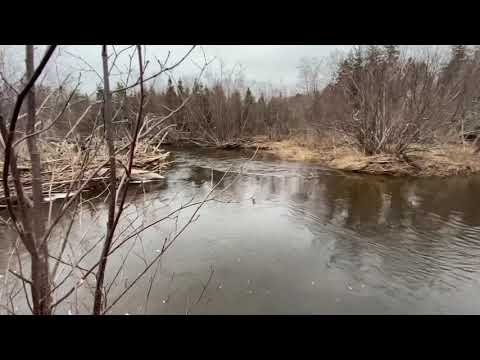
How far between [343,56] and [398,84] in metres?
6.25

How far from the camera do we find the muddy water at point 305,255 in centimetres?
337

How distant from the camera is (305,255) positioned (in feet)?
15.0

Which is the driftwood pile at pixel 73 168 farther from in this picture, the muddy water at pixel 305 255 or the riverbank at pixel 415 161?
the riverbank at pixel 415 161

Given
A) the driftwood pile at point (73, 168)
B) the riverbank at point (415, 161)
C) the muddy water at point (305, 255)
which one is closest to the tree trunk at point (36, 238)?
the driftwood pile at point (73, 168)

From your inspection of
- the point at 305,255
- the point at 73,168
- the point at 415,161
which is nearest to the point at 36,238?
the point at 73,168

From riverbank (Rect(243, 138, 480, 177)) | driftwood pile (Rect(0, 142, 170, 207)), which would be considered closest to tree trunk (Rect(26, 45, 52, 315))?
driftwood pile (Rect(0, 142, 170, 207))

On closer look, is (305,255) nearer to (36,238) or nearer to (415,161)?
(36,238)

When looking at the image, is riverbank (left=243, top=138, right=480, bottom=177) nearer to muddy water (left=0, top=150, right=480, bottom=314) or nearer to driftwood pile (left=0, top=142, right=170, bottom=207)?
muddy water (left=0, top=150, right=480, bottom=314)

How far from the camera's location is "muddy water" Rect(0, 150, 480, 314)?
11.1 feet
